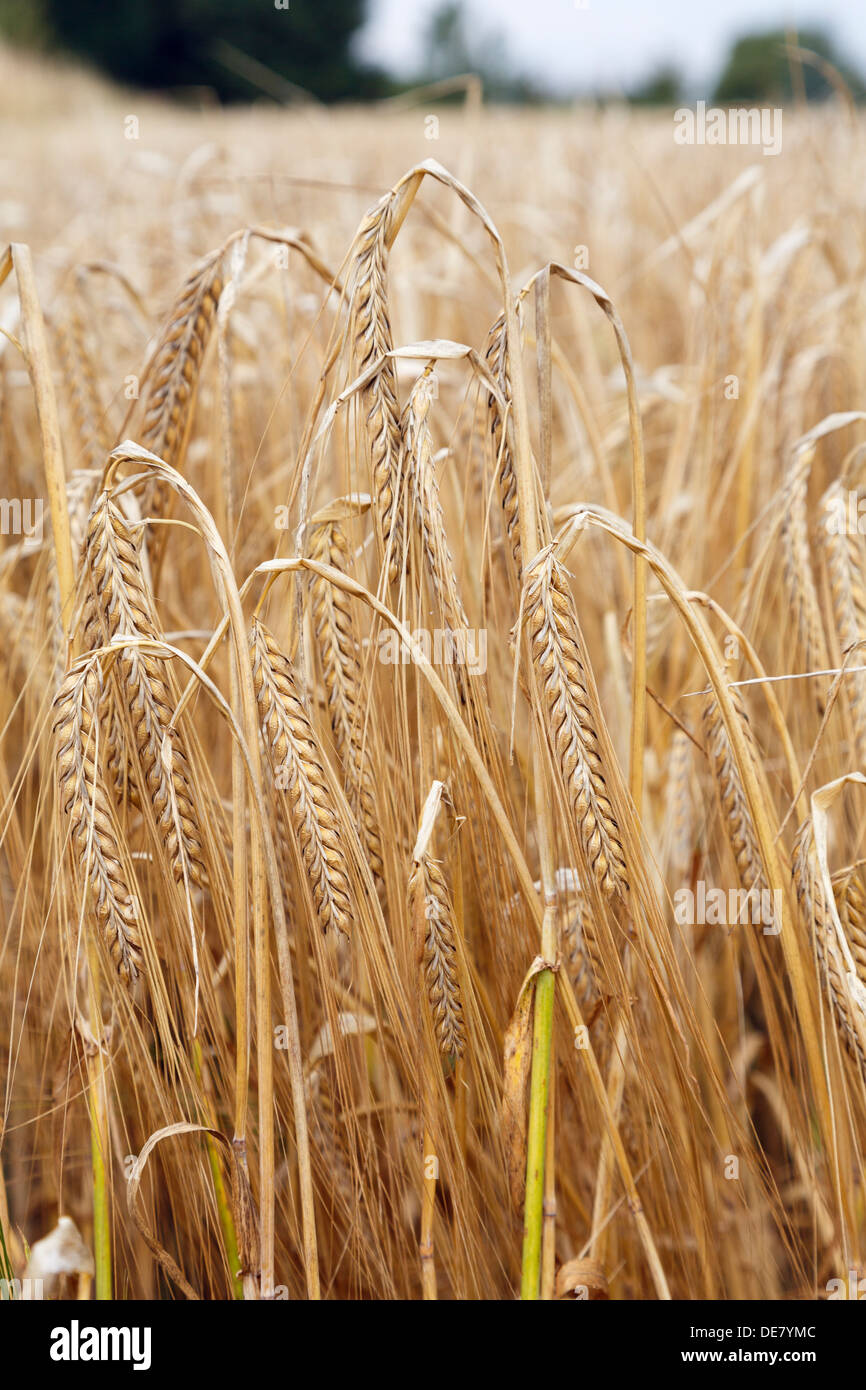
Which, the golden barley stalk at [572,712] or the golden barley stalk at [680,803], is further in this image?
the golden barley stalk at [680,803]

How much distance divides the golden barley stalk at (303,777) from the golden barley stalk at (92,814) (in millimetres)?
69

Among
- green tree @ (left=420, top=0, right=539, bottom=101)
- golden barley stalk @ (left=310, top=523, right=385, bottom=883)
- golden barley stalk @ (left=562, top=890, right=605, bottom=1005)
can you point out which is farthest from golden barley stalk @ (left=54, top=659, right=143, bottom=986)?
green tree @ (left=420, top=0, right=539, bottom=101)

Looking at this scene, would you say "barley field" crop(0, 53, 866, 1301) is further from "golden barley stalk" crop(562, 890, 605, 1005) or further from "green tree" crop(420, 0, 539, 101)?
"green tree" crop(420, 0, 539, 101)

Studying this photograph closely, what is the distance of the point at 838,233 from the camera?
3.97 ft

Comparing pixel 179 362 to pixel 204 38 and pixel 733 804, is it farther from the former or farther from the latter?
pixel 204 38

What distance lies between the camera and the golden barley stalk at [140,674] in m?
0.39

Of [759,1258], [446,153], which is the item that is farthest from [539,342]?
[446,153]

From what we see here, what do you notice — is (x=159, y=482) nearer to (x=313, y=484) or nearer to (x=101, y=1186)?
(x=313, y=484)

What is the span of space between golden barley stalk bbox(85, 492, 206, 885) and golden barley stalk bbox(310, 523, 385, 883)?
0.25ft

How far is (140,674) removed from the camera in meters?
0.40

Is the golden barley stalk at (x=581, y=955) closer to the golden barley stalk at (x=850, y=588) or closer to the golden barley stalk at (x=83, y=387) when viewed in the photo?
the golden barley stalk at (x=850, y=588)

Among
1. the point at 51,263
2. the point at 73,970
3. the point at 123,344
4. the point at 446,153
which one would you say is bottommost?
the point at 73,970

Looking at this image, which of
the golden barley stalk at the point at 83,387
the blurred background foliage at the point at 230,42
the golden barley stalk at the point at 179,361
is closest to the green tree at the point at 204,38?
the blurred background foliage at the point at 230,42
